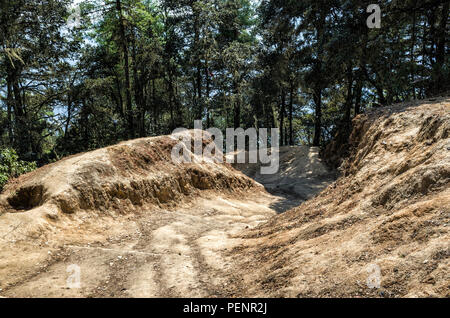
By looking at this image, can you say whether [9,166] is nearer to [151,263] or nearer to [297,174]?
[151,263]

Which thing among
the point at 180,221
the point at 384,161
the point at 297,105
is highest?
the point at 297,105

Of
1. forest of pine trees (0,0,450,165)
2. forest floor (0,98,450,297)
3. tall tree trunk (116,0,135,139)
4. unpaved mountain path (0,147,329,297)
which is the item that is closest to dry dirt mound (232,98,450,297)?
forest floor (0,98,450,297)

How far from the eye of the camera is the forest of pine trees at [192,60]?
14727 millimetres

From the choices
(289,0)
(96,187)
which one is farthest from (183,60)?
(96,187)

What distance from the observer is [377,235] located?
13.6 ft

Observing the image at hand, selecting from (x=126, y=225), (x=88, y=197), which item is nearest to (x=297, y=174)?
(x=126, y=225)

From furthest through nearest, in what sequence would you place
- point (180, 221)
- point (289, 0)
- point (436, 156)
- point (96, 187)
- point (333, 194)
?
point (289, 0)
point (180, 221)
point (96, 187)
point (333, 194)
point (436, 156)

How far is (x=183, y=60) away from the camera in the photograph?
26.3 metres

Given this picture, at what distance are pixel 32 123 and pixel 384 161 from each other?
58.5 ft

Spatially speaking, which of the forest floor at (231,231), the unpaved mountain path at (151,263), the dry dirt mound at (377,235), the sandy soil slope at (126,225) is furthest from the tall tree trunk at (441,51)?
the unpaved mountain path at (151,263)

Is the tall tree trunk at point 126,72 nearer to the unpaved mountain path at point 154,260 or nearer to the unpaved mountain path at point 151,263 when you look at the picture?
the unpaved mountain path at point 154,260

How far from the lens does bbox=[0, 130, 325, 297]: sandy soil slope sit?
17.3ft

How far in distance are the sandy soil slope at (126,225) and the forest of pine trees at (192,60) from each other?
235 inches
